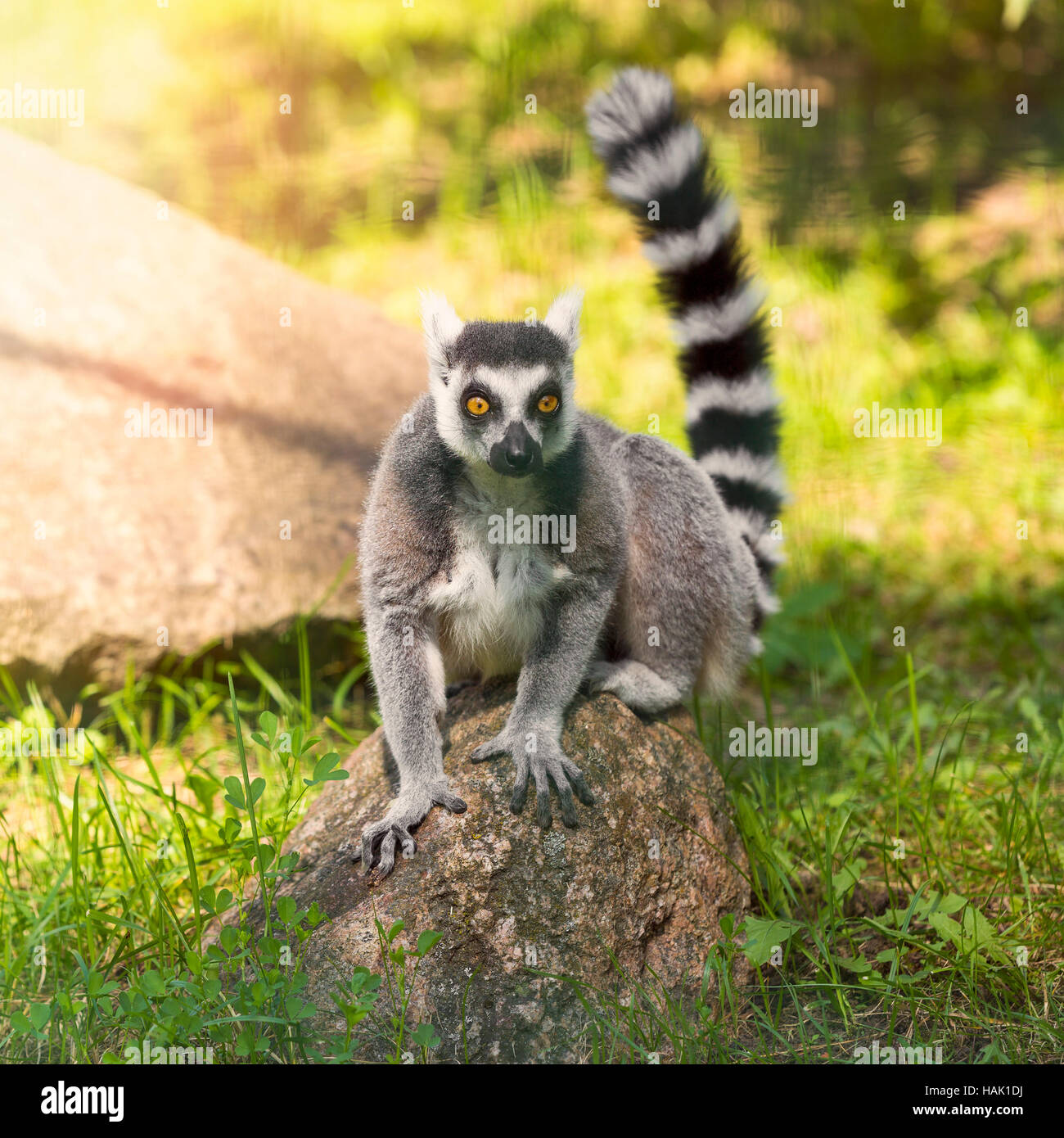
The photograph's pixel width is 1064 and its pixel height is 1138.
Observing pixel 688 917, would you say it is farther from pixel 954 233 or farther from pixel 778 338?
pixel 954 233

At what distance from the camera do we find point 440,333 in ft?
10.4

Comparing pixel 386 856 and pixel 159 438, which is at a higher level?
pixel 159 438

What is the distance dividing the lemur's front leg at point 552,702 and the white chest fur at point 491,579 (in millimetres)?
77

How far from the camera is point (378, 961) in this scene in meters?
2.77

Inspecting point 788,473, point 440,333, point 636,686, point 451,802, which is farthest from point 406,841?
point 788,473

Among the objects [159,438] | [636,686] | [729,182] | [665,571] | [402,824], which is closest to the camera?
[402,824]

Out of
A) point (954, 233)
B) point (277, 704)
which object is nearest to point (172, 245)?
point (277, 704)

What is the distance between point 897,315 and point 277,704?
18.8 ft

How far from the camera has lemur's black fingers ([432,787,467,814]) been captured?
2939 millimetres

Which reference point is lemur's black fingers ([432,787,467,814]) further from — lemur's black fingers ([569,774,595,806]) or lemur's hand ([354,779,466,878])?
lemur's black fingers ([569,774,595,806])

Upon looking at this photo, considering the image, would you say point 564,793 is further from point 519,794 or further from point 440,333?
point 440,333

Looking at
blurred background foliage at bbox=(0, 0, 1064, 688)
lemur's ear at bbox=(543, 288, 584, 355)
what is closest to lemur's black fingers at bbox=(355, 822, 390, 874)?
lemur's ear at bbox=(543, 288, 584, 355)

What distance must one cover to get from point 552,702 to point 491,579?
40cm

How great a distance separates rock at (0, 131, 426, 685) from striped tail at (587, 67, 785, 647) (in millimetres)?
1834
